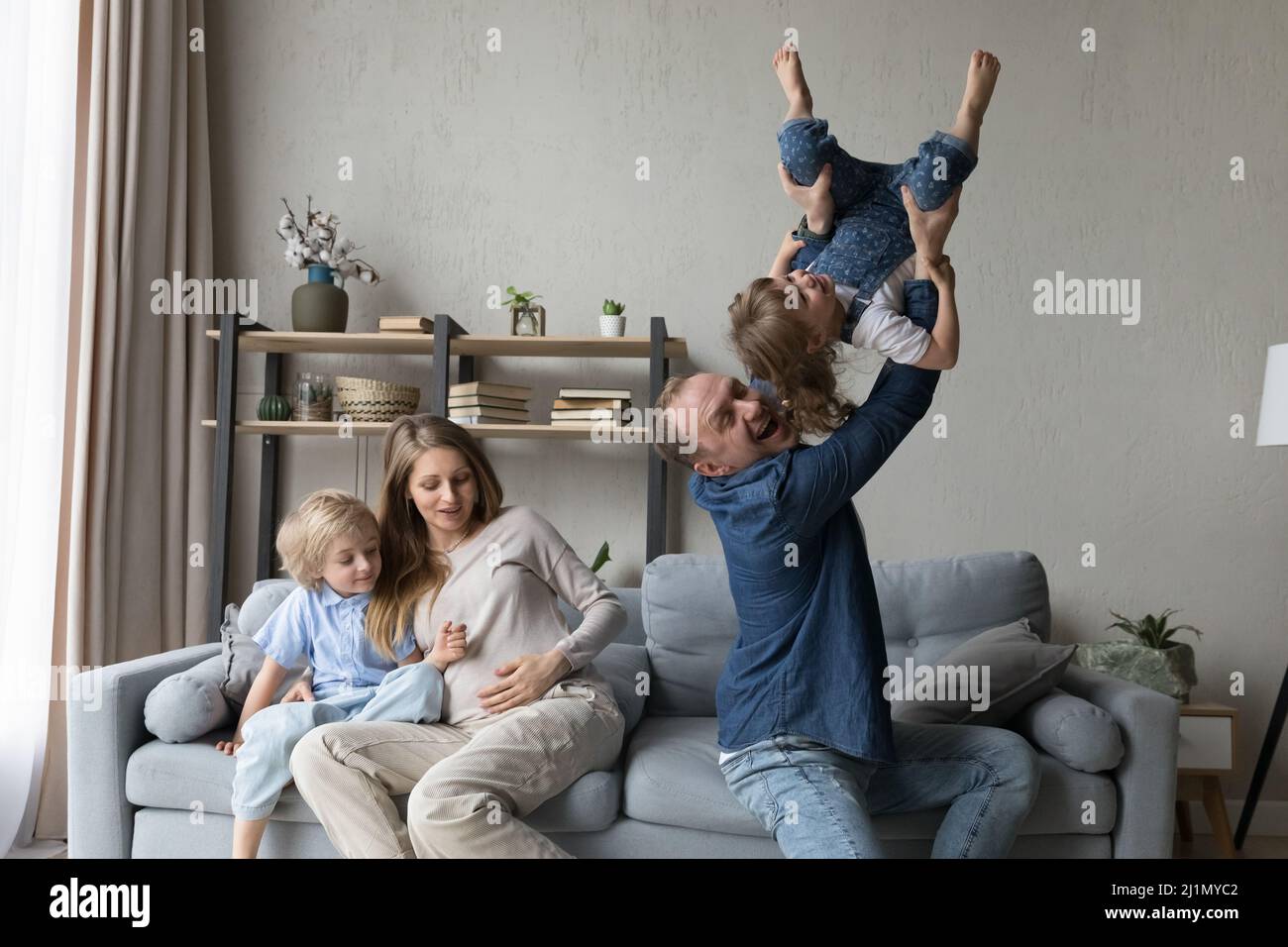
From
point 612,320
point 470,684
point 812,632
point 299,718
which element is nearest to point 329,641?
point 299,718

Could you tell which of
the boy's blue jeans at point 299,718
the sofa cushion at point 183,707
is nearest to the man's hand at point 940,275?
the boy's blue jeans at point 299,718

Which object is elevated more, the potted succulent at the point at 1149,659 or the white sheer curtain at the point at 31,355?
the white sheer curtain at the point at 31,355

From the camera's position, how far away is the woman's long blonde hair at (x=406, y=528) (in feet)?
6.77

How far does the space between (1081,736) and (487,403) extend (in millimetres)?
1763

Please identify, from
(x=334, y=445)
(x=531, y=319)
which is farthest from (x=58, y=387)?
(x=531, y=319)

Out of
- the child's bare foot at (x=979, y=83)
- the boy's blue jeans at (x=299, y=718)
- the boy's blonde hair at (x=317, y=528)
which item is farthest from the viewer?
the boy's blonde hair at (x=317, y=528)

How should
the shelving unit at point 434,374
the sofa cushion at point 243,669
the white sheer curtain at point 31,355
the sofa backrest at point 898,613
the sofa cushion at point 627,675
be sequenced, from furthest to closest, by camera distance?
the shelving unit at point 434,374
the white sheer curtain at point 31,355
the sofa backrest at point 898,613
the sofa cushion at point 627,675
the sofa cushion at point 243,669

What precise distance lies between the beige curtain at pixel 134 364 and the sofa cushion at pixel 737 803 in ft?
5.62

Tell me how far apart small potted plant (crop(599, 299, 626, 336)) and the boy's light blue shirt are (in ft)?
4.21

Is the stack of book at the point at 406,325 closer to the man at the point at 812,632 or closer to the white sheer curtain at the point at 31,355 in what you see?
the white sheer curtain at the point at 31,355

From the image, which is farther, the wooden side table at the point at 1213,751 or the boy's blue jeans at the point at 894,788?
the wooden side table at the point at 1213,751

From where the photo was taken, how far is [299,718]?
1942mm

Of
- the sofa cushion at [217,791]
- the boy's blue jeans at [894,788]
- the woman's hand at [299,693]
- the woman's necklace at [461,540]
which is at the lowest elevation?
the sofa cushion at [217,791]

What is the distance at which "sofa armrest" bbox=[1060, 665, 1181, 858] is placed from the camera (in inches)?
77.4
